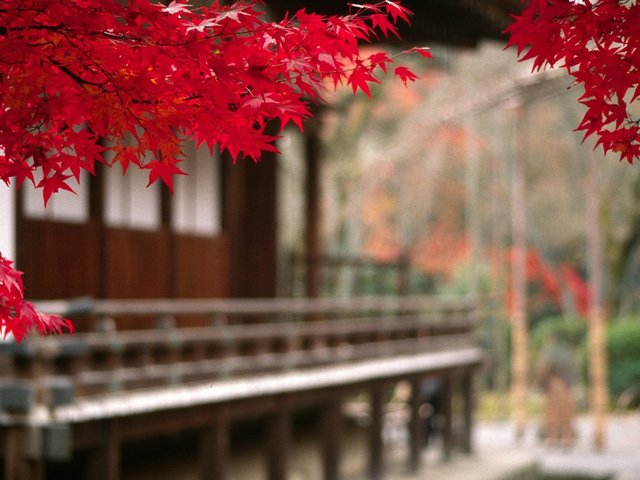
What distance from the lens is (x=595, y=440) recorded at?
21812 millimetres

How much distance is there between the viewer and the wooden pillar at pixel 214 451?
35.5ft

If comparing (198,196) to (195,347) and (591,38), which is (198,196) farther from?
(591,38)

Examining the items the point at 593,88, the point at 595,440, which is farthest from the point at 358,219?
the point at 593,88

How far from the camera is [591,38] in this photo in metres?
3.46

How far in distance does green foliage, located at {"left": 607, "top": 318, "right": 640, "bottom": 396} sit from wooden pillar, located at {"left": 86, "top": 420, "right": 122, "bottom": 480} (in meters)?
22.5

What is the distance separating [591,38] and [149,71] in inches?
54.0

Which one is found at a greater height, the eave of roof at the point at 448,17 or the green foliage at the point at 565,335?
the eave of roof at the point at 448,17

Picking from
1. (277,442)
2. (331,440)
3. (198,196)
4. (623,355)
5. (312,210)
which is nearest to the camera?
(277,442)

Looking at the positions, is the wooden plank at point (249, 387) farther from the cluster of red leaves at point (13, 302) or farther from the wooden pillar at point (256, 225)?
the cluster of red leaves at point (13, 302)

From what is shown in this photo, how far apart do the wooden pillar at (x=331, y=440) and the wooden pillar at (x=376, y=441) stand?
6.18ft

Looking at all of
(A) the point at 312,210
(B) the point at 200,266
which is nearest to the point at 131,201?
(B) the point at 200,266

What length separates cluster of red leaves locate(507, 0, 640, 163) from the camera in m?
3.16

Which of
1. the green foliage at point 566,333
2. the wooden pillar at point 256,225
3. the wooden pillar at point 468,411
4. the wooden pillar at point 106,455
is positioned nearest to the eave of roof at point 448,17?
the wooden pillar at point 256,225

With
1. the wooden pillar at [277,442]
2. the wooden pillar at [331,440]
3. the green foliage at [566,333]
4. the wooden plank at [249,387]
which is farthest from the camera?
the green foliage at [566,333]
